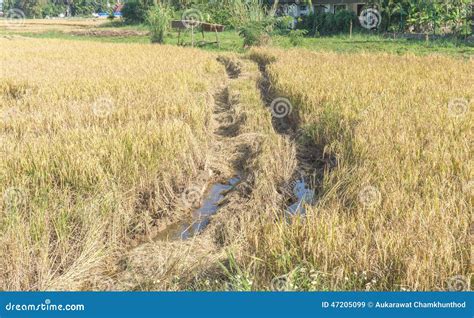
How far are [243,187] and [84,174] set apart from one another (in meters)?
1.51

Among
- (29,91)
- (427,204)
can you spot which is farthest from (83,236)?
(29,91)

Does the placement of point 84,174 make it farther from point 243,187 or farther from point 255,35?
point 255,35

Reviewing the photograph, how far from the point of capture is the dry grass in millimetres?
2741

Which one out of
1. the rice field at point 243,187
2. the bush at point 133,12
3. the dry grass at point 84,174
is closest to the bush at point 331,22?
the rice field at point 243,187

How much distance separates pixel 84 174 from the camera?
3.55 m

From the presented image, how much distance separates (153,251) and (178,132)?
1.97m

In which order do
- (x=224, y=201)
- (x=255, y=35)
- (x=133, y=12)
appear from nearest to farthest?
1. (x=224, y=201)
2. (x=255, y=35)
3. (x=133, y=12)

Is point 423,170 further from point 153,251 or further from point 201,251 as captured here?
point 153,251

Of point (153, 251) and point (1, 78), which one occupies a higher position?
point (1, 78)

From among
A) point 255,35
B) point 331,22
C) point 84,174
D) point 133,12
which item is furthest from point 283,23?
point 133,12

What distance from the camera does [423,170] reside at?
11.5 ft

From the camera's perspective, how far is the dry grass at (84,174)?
274 centimetres

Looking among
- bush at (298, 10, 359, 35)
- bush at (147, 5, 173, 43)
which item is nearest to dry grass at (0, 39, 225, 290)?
bush at (147, 5, 173, 43)

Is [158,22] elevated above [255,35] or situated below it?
above
